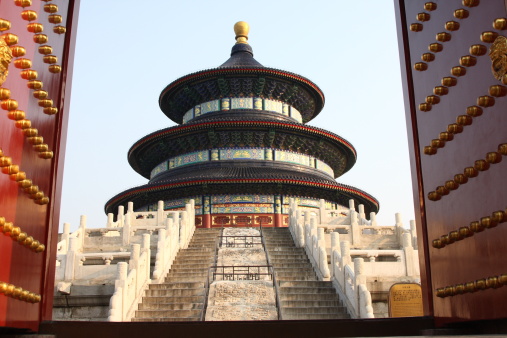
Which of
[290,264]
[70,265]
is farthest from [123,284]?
[290,264]

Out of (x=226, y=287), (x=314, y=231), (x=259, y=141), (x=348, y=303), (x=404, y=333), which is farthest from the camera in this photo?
(x=259, y=141)

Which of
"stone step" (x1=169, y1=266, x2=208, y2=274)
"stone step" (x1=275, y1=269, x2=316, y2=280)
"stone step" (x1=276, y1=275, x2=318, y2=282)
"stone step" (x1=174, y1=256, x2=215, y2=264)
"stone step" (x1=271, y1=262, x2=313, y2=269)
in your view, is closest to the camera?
"stone step" (x1=276, y1=275, x2=318, y2=282)

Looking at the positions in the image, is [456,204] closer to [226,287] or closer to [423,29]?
[423,29]

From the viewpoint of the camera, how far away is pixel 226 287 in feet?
40.0

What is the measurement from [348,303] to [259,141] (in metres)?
17.3

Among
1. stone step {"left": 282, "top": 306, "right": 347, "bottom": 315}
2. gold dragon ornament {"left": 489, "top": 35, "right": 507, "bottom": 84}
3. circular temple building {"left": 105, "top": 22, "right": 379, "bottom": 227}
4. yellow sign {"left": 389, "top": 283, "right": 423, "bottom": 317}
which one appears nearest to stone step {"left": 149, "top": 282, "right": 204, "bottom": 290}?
stone step {"left": 282, "top": 306, "right": 347, "bottom": 315}

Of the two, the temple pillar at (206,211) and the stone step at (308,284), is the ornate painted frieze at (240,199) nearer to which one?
the temple pillar at (206,211)

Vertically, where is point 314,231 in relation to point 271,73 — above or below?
below

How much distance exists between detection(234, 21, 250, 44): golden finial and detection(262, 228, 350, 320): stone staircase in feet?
67.5

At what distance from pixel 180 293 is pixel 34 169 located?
9428 mm

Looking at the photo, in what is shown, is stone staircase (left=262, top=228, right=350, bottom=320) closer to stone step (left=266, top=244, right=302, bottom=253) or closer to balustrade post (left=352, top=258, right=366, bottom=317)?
stone step (left=266, top=244, right=302, bottom=253)

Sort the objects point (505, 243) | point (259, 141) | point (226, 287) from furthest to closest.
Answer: point (259, 141), point (226, 287), point (505, 243)

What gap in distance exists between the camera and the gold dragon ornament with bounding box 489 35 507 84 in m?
2.58

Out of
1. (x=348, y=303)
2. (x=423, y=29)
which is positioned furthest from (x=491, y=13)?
(x=348, y=303)
